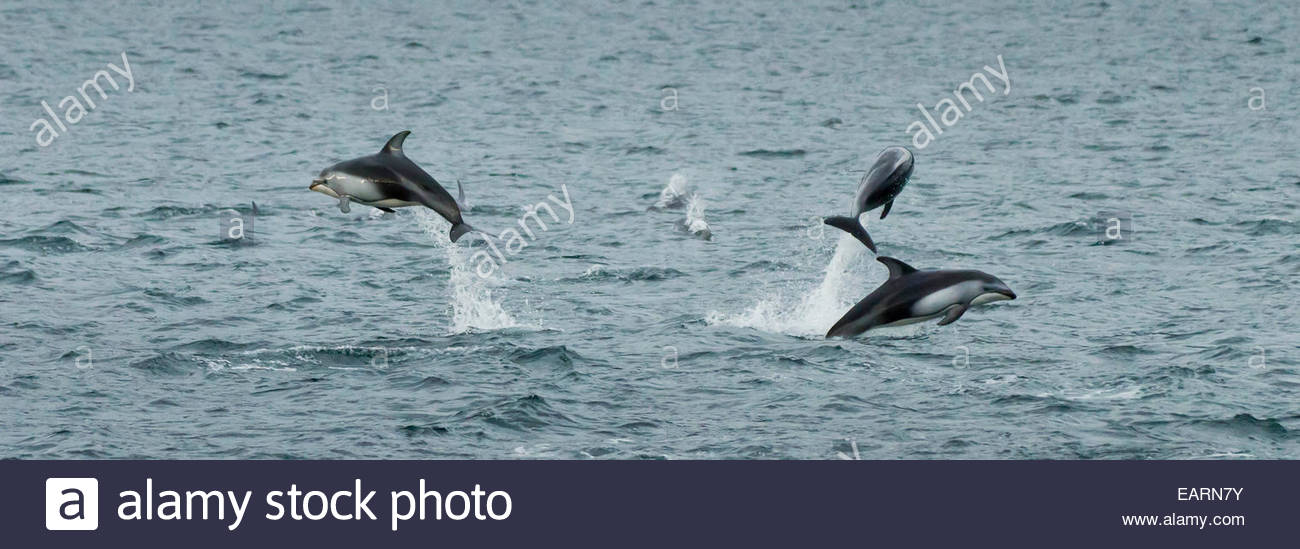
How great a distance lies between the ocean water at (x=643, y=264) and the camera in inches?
1085

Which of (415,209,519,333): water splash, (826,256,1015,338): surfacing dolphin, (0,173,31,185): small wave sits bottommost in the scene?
(826,256,1015,338): surfacing dolphin

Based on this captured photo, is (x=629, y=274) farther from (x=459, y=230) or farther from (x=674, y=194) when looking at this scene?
(x=459, y=230)

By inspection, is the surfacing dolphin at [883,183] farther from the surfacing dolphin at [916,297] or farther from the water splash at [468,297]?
the water splash at [468,297]

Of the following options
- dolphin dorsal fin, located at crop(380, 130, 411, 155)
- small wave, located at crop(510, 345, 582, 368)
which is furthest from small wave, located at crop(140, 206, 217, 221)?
dolphin dorsal fin, located at crop(380, 130, 411, 155)

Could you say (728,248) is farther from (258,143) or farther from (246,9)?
(246,9)

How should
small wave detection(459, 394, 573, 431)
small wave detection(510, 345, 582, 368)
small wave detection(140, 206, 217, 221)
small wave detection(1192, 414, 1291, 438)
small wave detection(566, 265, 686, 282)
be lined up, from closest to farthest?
1. small wave detection(1192, 414, 1291, 438)
2. small wave detection(459, 394, 573, 431)
3. small wave detection(510, 345, 582, 368)
4. small wave detection(566, 265, 686, 282)
5. small wave detection(140, 206, 217, 221)

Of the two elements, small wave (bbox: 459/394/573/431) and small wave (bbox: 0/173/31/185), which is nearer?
small wave (bbox: 459/394/573/431)

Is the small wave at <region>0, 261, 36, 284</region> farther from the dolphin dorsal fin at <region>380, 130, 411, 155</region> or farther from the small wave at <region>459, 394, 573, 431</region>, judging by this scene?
the dolphin dorsal fin at <region>380, 130, 411, 155</region>

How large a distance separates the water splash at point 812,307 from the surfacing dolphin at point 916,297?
7.29m

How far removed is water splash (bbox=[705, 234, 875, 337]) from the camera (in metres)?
33.3

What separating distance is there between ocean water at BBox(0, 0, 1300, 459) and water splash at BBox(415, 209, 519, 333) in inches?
3.8

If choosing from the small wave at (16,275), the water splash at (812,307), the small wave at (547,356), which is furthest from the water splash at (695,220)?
the small wave at (16,275)

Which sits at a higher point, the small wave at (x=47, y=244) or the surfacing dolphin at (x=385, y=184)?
the small wave at (x=47, y=244)

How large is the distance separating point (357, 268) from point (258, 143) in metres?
15.7
